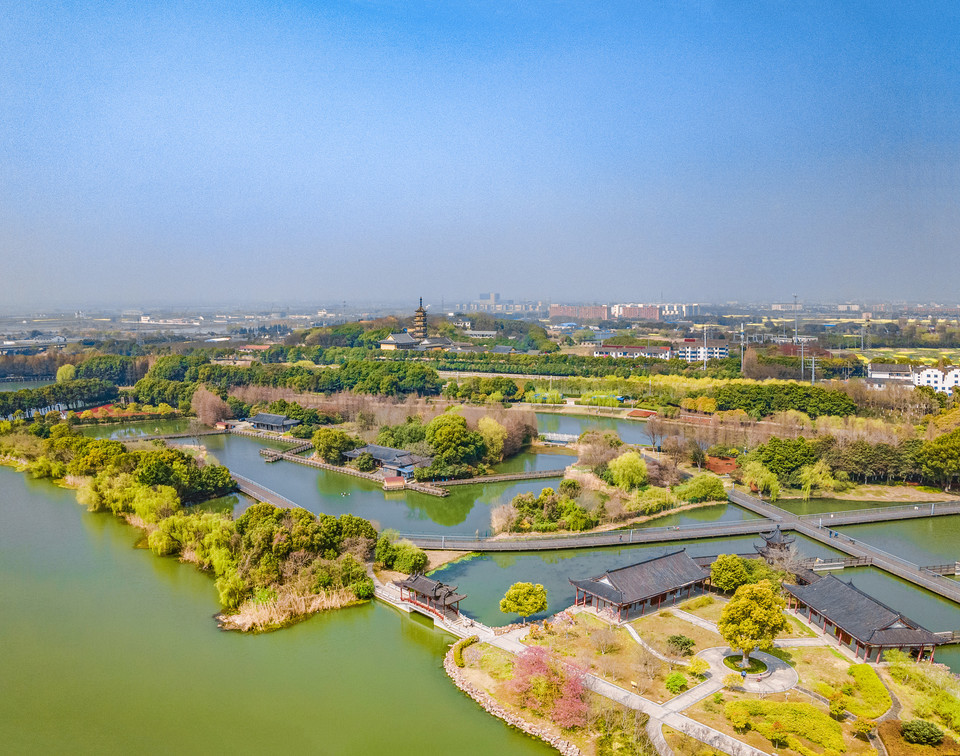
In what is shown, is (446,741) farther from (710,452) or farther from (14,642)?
(710,452)

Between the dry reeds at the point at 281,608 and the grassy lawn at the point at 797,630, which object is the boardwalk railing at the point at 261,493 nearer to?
the dry reeds at the point at 281,608

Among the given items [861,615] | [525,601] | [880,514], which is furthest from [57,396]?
[880,514]

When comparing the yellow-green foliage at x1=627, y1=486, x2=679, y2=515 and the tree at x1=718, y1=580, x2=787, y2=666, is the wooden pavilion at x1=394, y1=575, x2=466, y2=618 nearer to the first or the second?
the tree at x1=718, y1=580, x2=787, y2=666

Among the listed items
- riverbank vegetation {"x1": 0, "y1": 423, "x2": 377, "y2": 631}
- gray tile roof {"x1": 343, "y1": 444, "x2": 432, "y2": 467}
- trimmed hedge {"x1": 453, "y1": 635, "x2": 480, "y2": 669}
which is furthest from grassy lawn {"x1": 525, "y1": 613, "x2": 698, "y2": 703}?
gray tile roof {"x1": 343, "y1": 444, "x2": 432, "y2": 467}

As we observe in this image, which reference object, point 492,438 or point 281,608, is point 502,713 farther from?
point 492,438

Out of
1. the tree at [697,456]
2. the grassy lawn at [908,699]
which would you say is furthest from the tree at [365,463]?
the grassy lawn at [908,699]

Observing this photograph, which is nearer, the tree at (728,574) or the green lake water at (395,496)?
the tree at (728,574)

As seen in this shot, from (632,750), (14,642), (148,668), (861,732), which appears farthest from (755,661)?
(14,642)
